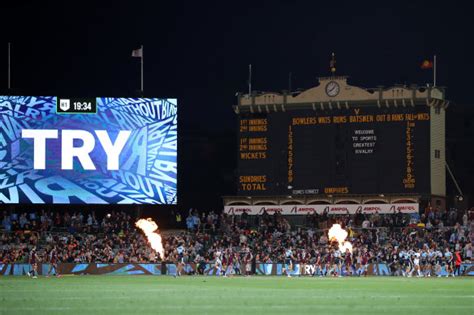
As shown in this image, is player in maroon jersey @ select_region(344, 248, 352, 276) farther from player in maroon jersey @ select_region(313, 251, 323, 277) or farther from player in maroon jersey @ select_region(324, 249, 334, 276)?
player in maroon jersey @ select_region(313, 251, 323, 277)


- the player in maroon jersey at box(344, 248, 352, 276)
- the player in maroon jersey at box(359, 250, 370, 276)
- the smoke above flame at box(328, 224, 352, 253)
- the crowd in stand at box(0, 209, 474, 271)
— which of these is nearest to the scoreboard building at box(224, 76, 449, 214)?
the crowd in stand at box(0, 209, 474, 271)

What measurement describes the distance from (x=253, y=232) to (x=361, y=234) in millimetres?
6543

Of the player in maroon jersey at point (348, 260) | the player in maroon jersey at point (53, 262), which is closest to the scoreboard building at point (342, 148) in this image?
the player in maroon jersey at point (348, 260)

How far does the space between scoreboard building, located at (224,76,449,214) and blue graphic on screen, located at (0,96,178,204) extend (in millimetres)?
4846

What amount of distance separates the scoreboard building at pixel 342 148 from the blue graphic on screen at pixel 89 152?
15.9 ft

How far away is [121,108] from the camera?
59.4 metres

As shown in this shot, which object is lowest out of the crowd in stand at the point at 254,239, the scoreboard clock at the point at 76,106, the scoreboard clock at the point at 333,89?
the crowd in stand at the point at 254,239

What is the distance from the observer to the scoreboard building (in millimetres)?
54531

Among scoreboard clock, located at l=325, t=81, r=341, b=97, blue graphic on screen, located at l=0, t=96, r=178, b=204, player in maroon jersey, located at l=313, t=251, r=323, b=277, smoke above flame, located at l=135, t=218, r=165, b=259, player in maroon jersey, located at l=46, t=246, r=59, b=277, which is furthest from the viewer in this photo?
blue graphic on screen, located at l=0, t=96, r=178, b=204

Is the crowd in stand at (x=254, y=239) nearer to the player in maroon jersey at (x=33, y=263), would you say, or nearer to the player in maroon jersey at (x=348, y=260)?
the player in maroon jersey at (x=348, y=260)

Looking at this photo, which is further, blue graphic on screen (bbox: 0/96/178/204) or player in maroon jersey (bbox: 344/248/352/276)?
blue graphic on screen (bbox: 0/96/178/204)

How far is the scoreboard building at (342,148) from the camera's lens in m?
54.5

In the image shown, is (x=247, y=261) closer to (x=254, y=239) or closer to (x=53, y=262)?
(x=254, y=239)

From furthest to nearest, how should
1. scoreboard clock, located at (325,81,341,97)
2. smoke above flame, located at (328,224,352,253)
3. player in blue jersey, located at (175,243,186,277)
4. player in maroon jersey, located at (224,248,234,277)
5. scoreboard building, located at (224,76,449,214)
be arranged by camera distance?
scoreboard clock, located at (325,81,341,97)
scoreboard building, located at (224,76,449,214)
smoke above flame, located at (328,224,352,253)
player in maroon jersey, located at (224,248,234,277)
player in blue jersey, located at (175,243,186,277)
